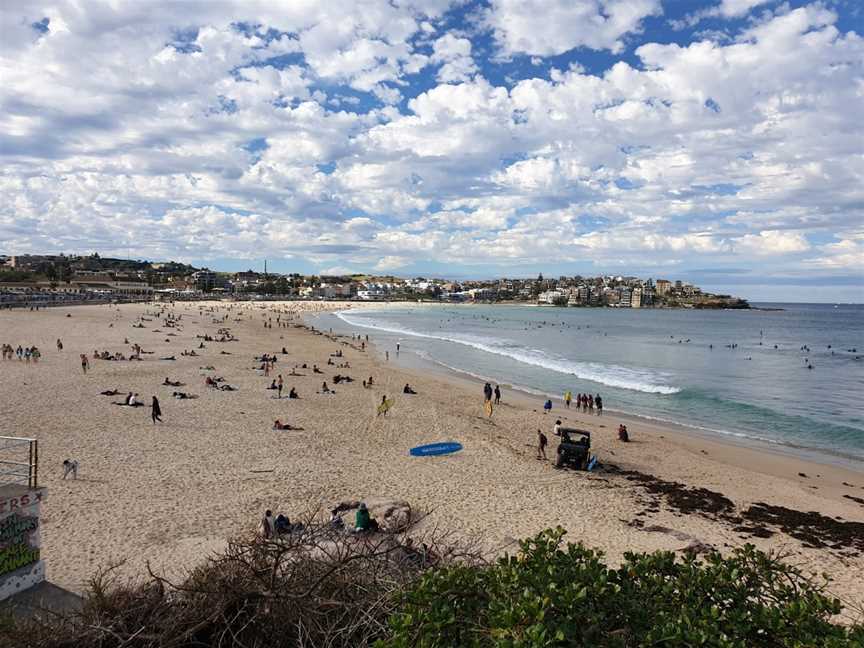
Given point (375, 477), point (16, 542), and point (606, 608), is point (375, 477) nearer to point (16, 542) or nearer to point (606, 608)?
point (16, 542)

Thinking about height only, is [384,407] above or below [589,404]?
above

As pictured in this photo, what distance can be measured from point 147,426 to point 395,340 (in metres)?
39.1

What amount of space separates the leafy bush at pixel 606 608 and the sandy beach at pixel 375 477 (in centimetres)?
348

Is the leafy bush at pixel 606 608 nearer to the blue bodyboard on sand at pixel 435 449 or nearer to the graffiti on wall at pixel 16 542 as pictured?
the graffiti on wall at pixel 16 542

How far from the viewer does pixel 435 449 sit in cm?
1664

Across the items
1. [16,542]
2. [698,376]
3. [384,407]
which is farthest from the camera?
[698,376]

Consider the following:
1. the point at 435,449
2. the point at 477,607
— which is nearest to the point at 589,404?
the point at 435,449

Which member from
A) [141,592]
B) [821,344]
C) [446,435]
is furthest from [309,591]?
[821,344]

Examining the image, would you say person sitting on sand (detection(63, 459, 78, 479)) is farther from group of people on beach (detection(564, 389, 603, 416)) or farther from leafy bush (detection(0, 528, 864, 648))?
group of people on beach (detection(564, 389, 603, 416))

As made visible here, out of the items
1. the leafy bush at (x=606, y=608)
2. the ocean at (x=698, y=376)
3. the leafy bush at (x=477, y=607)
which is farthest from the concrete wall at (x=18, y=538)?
the ocean at (x=698, y=376)

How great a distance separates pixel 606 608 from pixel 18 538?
714 cm

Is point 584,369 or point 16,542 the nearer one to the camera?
point 16,542

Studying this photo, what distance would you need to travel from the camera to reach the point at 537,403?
27.0 metres

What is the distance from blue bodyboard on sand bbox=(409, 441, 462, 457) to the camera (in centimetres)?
1641
